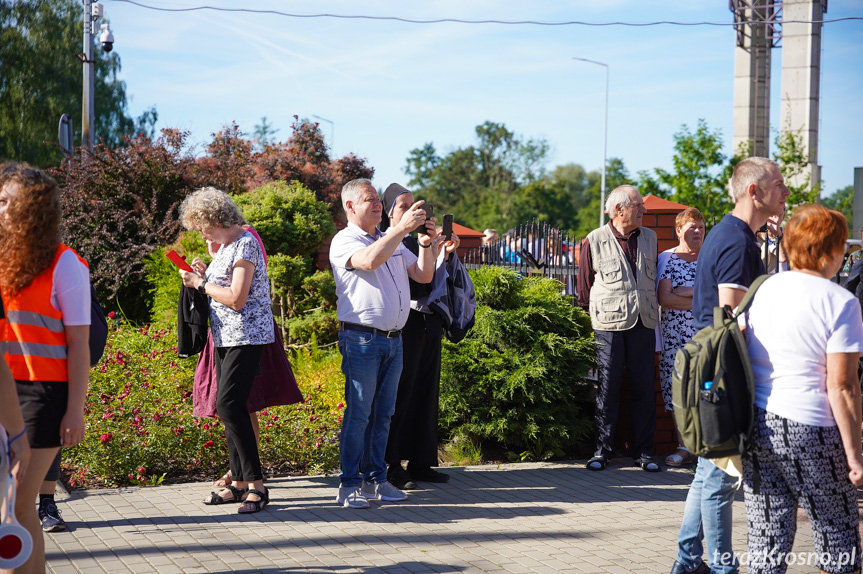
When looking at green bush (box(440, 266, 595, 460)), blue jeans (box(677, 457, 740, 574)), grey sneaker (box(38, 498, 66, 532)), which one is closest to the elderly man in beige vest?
green bush (box(440, 266, 595, 460))

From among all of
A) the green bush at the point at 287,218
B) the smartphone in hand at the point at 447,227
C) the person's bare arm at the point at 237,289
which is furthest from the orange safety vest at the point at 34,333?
the green bush at the point at 287,218

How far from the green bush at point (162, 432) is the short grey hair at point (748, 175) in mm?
3624

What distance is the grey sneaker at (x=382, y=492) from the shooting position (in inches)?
213

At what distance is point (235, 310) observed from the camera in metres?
4.92

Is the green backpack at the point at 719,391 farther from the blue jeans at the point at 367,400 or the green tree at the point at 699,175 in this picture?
the green tree at the point at 699,175

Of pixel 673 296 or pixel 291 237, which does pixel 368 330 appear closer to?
pixel 673 296

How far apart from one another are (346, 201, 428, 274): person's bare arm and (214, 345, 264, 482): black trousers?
2.71 ft

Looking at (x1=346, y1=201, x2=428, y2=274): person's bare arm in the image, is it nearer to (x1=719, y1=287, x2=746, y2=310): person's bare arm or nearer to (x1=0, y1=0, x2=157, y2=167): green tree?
(x1=719, y1=287, x2=746, y2=310): person's bare arm

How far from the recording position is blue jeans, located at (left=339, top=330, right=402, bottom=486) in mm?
5133

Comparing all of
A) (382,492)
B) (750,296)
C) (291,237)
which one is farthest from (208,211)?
(291,237)

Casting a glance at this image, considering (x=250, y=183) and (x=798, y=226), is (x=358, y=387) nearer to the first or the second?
(x=798, y=226)

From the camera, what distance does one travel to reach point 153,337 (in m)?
7.40

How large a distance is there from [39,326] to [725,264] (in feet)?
9.74

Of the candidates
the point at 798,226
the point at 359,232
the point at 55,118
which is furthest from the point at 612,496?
the point at 55,118
